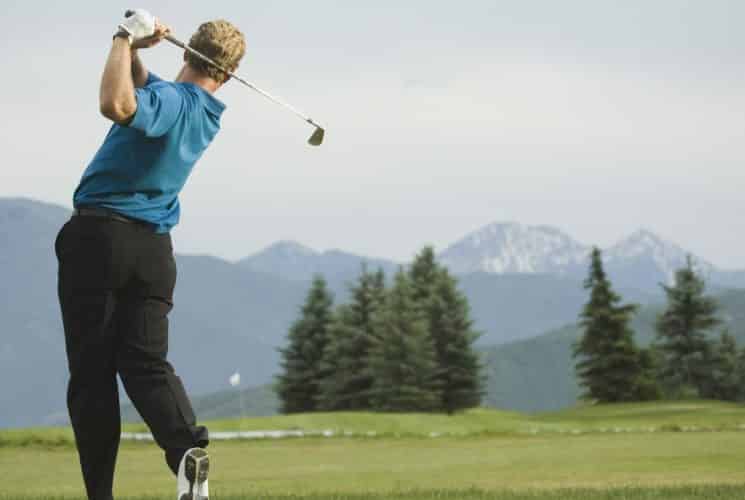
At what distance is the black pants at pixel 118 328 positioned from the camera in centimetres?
554

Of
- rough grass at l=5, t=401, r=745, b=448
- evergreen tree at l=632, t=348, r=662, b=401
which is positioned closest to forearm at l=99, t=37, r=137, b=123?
rough grass at l=5, t=401, r=745, b=448

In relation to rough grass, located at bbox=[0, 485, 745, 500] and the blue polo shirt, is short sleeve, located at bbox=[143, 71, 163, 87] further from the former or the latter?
rough grass, located at bbox=[0, 485, 745, 500]

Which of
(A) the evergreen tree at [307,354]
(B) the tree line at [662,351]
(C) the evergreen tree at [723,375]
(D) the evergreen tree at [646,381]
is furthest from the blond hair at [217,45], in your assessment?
(C) the evergreen tree at [723,375]

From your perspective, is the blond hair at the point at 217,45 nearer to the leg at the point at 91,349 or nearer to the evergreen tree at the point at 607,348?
the leg at the point at 91,349

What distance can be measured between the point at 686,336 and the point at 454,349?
49.2ft

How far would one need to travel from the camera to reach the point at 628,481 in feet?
38.6

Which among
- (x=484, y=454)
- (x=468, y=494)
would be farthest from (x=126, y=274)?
(x=484, y=454)

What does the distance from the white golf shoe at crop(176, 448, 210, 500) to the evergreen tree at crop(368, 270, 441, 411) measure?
35.8m

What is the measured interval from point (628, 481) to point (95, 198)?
24.9 feet

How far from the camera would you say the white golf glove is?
5242 mm

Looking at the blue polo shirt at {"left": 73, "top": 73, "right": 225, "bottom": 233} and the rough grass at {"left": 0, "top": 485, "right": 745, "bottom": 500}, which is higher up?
the blue polo shirt at {"left": 73, "top": 73, "right": 225, "bottom": 233}

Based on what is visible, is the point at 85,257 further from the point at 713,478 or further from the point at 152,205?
the point at 713,478

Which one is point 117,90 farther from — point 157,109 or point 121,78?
point 157,109

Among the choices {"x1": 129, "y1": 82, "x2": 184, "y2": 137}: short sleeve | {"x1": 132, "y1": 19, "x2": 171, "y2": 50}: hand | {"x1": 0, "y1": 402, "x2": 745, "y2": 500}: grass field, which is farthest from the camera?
{"x1": 0, "y1": 402, "x2": 745, "y2": 500}: grass field
